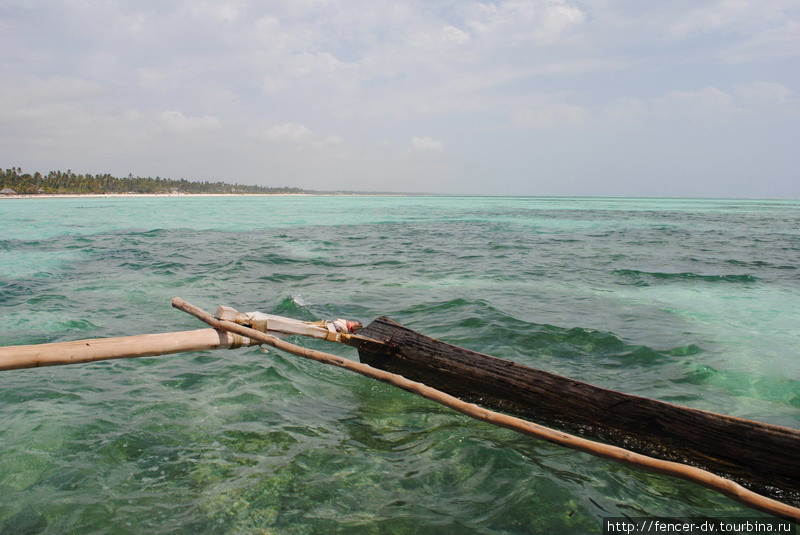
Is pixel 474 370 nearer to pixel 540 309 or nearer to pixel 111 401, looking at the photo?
pixel 111 401

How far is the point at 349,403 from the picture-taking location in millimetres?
5301

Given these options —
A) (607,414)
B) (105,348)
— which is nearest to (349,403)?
(105,348)

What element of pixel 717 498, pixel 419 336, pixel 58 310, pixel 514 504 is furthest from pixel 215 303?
pixel 717 498

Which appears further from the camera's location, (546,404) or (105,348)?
(546,404)

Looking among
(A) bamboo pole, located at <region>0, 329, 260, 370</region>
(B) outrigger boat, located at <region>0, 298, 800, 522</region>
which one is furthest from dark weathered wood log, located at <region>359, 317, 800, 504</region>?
(A) bamboo pole, located at <region>0, 329, 260, 370</region>

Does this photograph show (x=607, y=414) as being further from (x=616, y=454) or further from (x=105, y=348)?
(x=105, y=348)

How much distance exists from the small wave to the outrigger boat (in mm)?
9302

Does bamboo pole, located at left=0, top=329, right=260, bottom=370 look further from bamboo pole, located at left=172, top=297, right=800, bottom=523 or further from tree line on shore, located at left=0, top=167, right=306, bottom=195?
tree line on shore, located at left=0, top=167, right=306, bottom=195

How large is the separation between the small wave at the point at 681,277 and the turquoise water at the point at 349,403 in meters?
0.09

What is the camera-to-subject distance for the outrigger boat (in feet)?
9.95

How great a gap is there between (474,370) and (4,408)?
4.87m

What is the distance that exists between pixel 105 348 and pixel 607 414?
13.4ft

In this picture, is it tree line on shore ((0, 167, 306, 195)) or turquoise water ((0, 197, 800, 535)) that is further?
tree line on shore ((0, 167, 306, 195))

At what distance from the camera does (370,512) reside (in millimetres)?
3369
